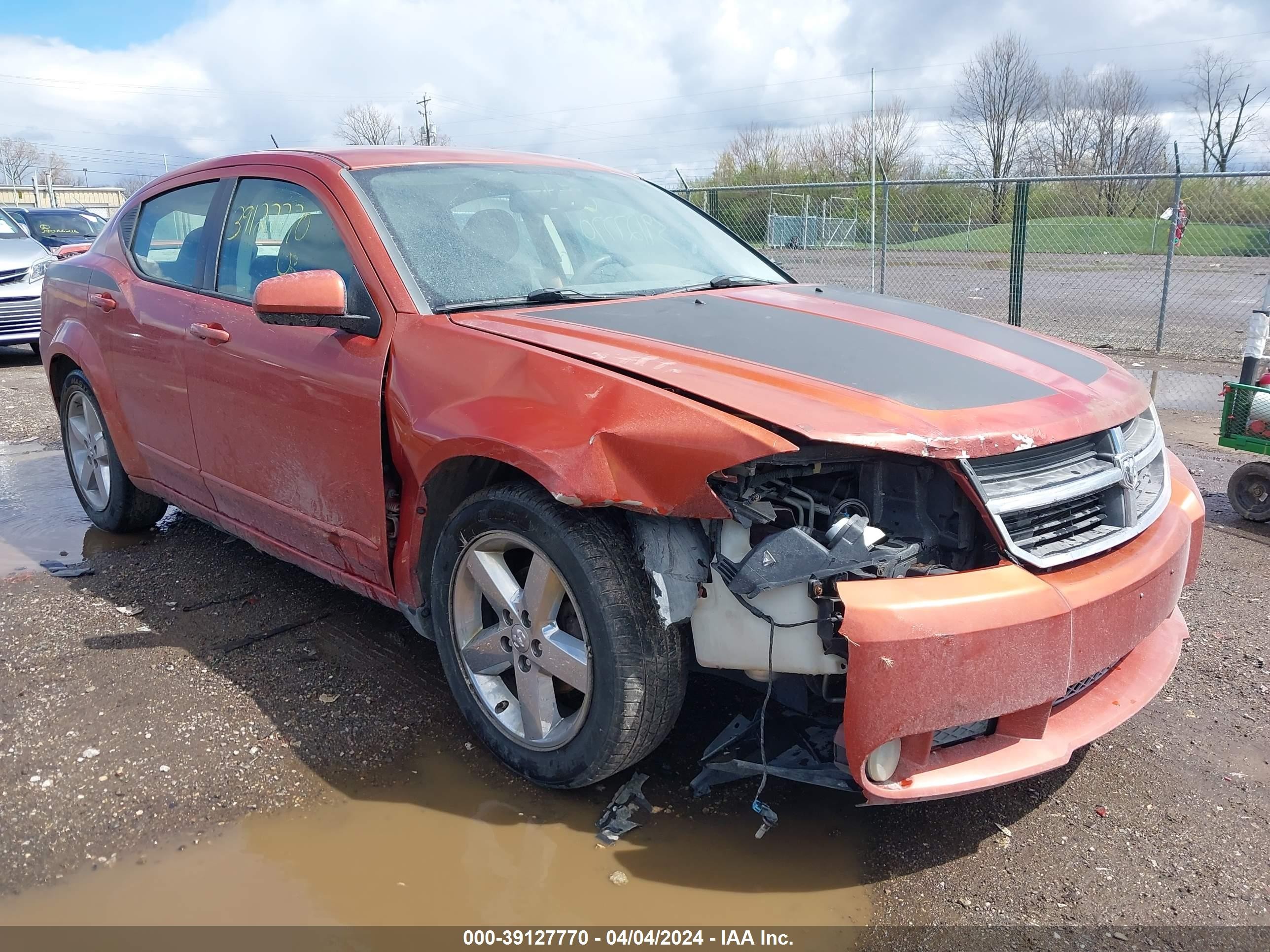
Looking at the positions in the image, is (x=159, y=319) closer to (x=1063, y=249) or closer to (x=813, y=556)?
(x=813, y=556)

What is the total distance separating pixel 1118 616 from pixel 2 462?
6972 mm

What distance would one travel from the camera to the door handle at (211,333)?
350cm

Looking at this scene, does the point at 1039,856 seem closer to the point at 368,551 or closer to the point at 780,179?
the point at 368,551

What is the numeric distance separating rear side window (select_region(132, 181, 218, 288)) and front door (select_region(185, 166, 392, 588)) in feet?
0.72

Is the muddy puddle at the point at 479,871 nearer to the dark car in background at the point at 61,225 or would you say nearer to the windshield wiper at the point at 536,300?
the windshield wiper at the point at 536,300

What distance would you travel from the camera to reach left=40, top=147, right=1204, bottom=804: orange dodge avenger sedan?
2.21 meters

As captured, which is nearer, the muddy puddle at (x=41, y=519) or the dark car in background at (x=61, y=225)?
the muddy puddle at (x=41, y=519)

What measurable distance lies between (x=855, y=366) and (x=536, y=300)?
1074 mm

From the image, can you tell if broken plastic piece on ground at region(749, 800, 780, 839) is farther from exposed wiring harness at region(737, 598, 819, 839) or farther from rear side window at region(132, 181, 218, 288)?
rear side window at region(132, 181, 218, 288)

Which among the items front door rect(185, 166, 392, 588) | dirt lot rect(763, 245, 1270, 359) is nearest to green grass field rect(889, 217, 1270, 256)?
dirt lot rect(763, 245, 1270, 359)

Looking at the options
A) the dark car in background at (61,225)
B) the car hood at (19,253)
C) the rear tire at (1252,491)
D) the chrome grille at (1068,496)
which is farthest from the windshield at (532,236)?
the dark car in background at (61,225)

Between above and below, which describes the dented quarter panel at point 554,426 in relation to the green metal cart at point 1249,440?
above

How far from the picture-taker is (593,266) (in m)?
3.38

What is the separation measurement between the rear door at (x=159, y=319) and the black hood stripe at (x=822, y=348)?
172 centimetres
